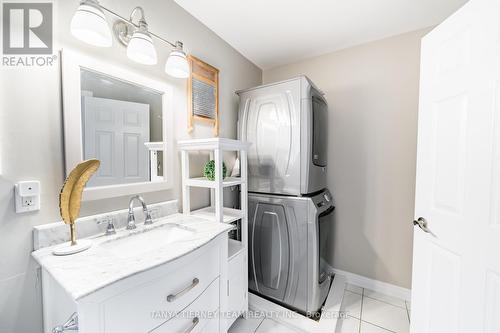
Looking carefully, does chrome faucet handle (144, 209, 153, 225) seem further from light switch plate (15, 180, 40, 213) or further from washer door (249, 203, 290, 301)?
washer door (249, 203, 290, 301)

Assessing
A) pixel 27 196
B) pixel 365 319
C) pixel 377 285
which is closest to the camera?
pixel 27 196

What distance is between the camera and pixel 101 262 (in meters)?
0.77

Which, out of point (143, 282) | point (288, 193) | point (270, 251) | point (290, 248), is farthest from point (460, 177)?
point (143, 282)

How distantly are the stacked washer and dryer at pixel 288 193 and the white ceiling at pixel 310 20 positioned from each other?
52cm

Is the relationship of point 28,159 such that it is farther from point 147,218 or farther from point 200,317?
point 200,317

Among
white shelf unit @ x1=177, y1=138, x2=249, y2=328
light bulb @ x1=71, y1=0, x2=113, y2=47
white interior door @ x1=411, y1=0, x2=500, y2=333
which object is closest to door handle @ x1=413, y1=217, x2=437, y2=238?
white interior door @ x1=411, y1=0, x2=500, y2=333

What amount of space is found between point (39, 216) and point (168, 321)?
0.75 m

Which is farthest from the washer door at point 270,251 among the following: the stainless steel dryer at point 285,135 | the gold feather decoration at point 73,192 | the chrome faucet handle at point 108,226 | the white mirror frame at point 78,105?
the gold feather decoration at point 73,192

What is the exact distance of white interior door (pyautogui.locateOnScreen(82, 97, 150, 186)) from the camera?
104cm

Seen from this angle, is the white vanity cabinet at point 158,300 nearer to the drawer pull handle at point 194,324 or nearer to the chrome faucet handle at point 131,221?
the drawer pull handle at point 194,324

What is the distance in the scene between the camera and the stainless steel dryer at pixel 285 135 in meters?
1.63

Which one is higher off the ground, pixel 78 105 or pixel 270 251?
pixel 78 105

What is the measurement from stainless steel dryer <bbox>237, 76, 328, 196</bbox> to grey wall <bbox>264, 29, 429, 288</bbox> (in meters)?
0.36

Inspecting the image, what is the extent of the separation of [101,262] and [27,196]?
0.45m
